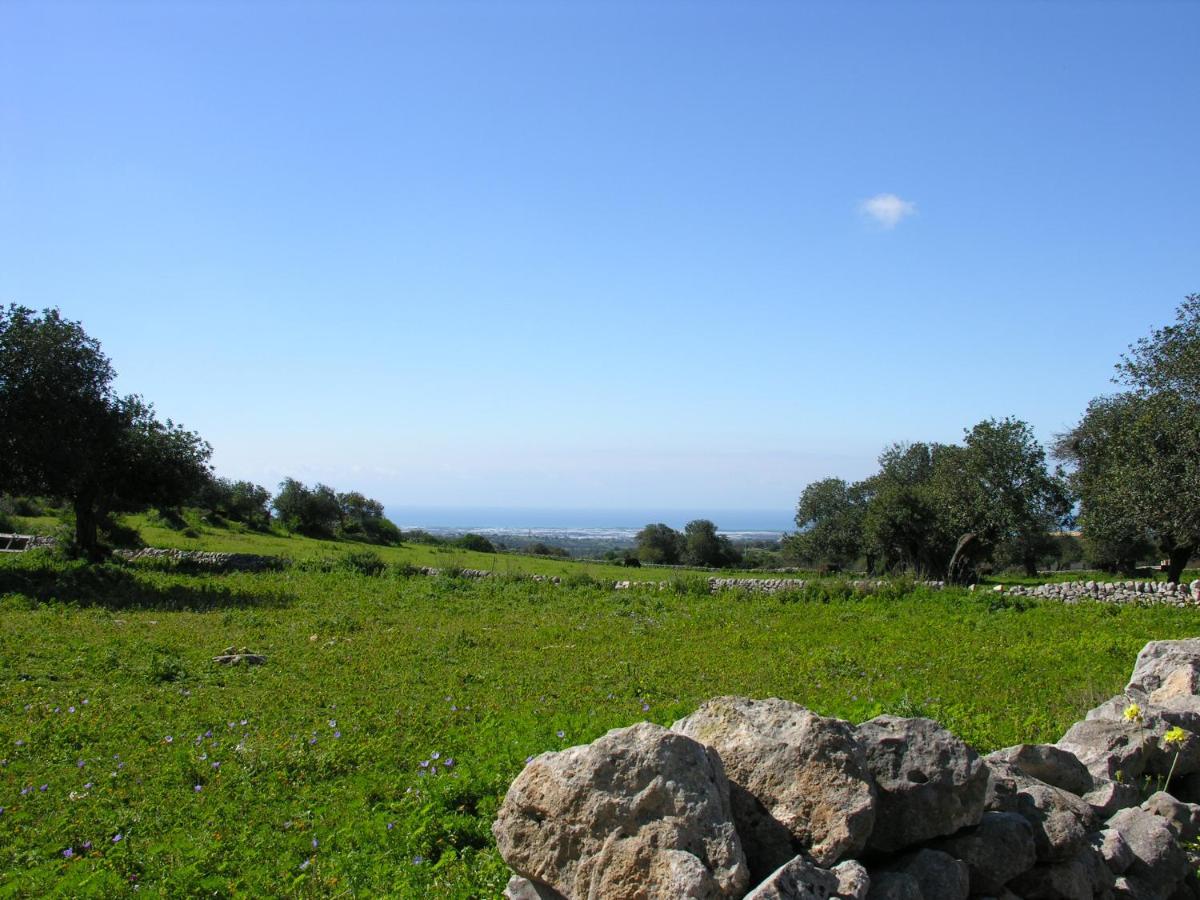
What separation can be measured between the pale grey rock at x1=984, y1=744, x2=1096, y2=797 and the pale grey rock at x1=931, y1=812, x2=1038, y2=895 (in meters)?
1.42

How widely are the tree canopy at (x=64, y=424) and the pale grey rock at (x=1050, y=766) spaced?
Answer: 2835 centimetres

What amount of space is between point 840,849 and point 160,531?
46.7 meters

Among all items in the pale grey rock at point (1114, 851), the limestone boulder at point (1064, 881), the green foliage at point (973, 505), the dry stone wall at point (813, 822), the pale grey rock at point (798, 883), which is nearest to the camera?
the pale grey rock at point (798, 883)

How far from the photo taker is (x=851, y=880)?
4.35 metres

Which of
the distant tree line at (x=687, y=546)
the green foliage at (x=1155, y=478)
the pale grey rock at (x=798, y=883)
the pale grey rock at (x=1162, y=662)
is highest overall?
the green foliage at (x=1155, y=478)

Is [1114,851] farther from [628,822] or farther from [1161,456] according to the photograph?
[1161,456]

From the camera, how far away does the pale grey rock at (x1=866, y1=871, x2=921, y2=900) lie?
4.51 m

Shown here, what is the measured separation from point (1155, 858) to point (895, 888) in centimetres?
262

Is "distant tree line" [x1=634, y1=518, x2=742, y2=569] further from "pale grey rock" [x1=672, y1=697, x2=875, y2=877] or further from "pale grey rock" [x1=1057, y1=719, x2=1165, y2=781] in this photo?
"pale grey rock" [x1=672, y1=697, x2=875, y2=877]

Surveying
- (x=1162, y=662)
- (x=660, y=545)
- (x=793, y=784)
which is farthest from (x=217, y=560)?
(x=660, y=545)

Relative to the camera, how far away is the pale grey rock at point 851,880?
4266 mm

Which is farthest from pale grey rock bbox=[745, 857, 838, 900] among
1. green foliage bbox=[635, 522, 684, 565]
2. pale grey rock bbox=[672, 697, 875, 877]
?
green foliage bbox=[635, 522, 684, 565]

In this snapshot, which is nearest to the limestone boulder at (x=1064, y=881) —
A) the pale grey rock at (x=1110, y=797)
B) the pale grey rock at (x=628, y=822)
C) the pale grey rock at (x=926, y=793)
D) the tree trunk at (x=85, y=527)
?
the pale grey rock at (x=926, y=793)

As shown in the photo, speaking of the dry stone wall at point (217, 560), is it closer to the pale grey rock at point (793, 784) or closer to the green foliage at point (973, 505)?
the green foliage at point (973, 505)
